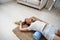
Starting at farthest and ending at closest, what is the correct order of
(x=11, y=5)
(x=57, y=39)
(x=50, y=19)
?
(x=11, y=5)
(x=50, y=19)
(x=57, y=39)

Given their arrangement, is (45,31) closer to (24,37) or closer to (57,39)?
(57,39)

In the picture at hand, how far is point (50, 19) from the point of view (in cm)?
273

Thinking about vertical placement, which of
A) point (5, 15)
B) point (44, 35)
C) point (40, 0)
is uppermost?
point (40, 0)

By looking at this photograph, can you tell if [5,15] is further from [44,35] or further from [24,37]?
[44,35]

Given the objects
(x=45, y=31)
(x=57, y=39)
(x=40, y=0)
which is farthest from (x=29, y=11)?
(x=57, y=39)

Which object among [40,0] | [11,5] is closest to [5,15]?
[11,5]

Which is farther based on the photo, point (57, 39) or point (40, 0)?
point (40, 0)

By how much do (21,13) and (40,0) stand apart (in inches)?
28.7

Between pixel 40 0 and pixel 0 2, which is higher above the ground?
pixel 40 0

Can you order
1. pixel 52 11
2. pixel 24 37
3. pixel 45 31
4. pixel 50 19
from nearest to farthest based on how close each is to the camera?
pixel 45 31 < pixel 24 37 < pixel 50 19 < pixel 52 11

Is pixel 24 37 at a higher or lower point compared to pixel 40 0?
lower

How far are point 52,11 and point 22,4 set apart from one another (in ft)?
3.41

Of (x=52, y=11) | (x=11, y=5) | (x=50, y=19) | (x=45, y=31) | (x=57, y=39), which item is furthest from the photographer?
(x=11, y=5)

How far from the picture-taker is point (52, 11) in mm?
3115
